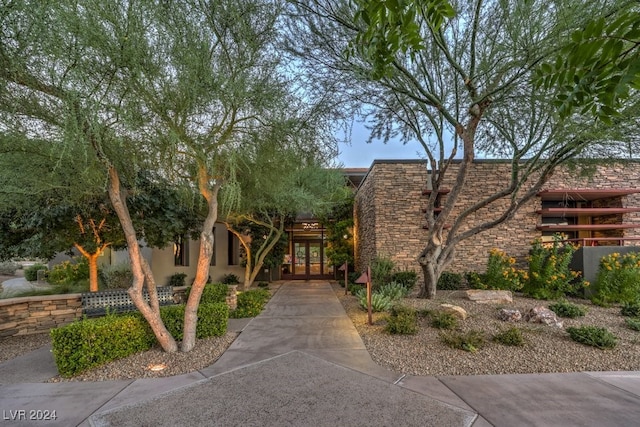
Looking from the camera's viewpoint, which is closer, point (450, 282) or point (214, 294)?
A: point (214, 294)

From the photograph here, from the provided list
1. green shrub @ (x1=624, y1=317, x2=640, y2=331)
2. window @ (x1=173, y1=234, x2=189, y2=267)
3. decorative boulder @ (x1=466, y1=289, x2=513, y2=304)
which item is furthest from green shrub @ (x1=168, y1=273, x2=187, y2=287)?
green shrub @ (x1=624, y1=317, x2=640, y2=331)

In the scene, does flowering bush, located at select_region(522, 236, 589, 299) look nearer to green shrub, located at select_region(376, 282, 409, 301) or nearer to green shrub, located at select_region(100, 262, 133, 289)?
green shrub, located at select_region(376, 282, 409, 301)

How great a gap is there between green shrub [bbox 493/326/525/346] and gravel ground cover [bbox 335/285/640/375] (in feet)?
0.27

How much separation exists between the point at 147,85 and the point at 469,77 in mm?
5517

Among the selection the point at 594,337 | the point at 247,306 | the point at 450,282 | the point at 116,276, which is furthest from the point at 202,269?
the point at 450,282

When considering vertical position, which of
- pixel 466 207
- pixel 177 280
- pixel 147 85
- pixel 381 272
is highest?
pixel 147 85

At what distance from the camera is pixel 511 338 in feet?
16.1

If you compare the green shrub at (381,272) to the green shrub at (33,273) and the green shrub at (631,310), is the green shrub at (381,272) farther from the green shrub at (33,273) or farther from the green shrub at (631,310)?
the green shrub at (33,273)

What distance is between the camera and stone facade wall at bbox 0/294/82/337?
575 cm

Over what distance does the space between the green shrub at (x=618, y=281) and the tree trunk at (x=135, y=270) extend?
10127 millimetres

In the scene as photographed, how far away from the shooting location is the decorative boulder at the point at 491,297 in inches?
304

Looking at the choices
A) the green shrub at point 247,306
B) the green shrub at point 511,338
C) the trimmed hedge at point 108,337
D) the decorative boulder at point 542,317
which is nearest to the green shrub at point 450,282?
the decorative boulder at point 542,317

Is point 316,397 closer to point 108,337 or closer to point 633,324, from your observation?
point 108,337

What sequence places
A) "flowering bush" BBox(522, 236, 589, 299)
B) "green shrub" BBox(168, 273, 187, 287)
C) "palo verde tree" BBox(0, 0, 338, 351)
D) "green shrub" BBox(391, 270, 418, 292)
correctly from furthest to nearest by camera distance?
"green shrub" BBox(168, 273, 187, 287) < "green shrub" BBox(391, 270, 418, 292) < "flowering bush" BBox(522, 236, 589, 299) < "palo verde tree" BBox(0, 0, 338, 351)
